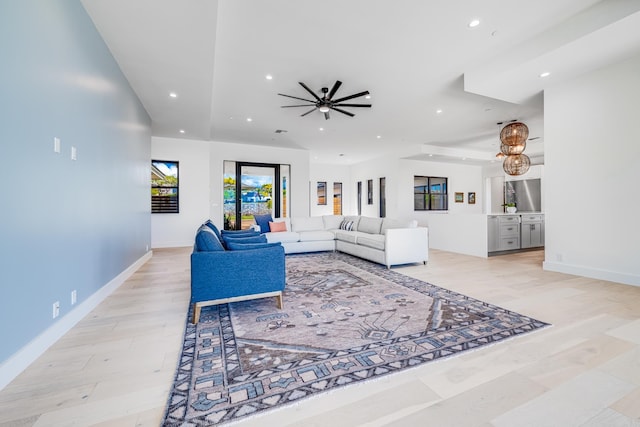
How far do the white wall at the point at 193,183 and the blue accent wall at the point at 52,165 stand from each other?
366 cm

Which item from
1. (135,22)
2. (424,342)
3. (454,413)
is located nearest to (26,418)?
(454,413)

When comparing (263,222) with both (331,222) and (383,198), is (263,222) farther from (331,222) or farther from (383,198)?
(383,198)

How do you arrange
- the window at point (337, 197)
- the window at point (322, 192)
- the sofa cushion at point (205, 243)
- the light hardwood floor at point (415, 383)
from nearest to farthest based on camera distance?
the light hardwood floor at point (415, 383) < the sofa cushion at point (205, 243) < the window at point (322, 192) < the window at point (337, 197)

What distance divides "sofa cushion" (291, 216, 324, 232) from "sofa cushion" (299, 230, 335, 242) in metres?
0.40

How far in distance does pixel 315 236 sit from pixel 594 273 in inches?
186

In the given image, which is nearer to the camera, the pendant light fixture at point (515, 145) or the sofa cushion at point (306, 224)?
the pendant light fixture at point (515, 145)

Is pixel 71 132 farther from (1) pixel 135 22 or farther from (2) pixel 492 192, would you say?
(2) pixel 492 192

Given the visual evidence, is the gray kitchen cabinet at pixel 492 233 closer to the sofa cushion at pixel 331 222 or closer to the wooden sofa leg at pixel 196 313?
the sofa cushion at pixel 331 222

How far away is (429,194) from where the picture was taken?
10359mm

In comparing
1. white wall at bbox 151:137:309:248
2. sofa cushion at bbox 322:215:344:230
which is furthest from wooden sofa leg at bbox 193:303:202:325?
white wall at bbox 151:137:309:248

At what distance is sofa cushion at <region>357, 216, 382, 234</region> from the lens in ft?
19.1

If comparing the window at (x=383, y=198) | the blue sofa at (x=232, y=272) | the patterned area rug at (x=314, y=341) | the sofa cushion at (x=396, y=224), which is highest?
the window at (x=383, y=198)

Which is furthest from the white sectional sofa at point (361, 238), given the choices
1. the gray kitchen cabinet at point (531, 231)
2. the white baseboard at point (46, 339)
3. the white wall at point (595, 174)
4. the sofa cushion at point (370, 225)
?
the white baseboard at point (46, 339)

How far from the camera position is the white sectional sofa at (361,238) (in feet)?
15.6
